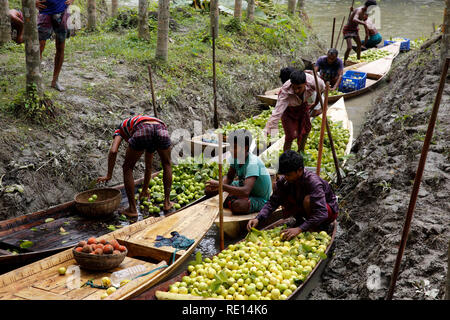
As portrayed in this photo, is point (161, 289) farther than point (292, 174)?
No

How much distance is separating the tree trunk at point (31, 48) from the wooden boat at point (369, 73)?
5235mm

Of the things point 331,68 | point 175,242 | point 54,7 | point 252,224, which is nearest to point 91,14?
point 54,7

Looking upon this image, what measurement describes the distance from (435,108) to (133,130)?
3.56 m

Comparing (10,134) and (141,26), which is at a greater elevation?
(141,26)

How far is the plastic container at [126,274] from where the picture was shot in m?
4.25

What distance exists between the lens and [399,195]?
521 centimetres

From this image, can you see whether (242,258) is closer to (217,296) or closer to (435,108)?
(217,296)

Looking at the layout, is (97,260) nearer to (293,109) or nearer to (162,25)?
(293,109)

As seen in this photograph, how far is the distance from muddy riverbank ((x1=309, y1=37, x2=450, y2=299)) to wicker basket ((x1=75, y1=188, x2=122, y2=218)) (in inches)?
101

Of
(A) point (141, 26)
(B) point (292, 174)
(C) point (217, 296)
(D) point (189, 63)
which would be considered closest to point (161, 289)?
(C) point (217, 296)

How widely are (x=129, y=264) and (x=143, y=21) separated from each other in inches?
277

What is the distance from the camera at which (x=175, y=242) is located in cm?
495

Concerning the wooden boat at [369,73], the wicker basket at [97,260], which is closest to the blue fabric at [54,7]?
the wicker basket at [97,260]

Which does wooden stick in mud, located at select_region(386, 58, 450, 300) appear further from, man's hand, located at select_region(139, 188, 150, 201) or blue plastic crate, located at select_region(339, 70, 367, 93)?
blue plastic crate, located at select_region(339, 70, 367, 93)
